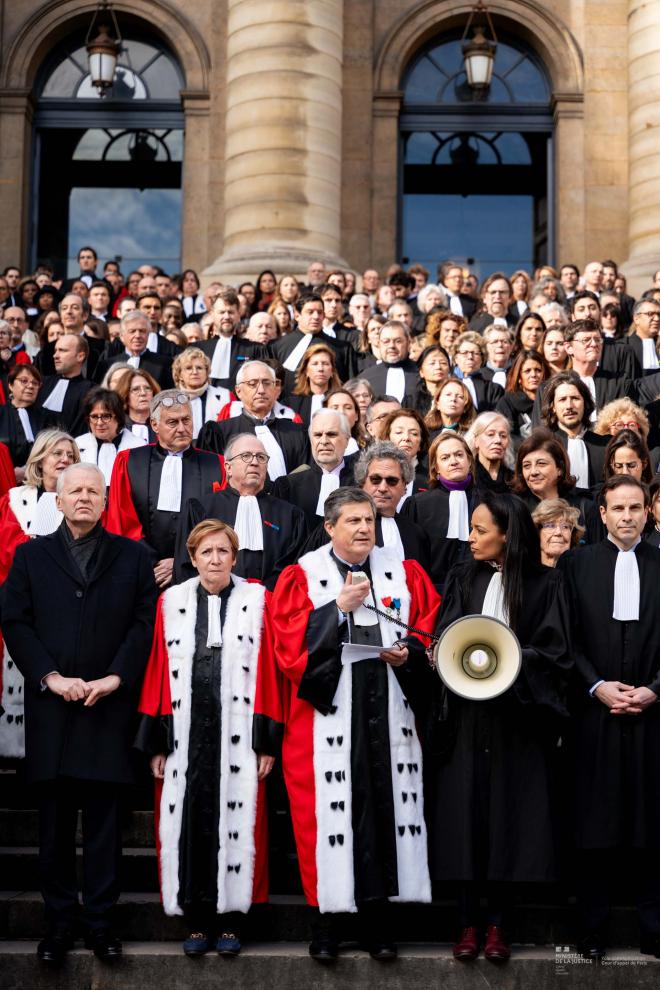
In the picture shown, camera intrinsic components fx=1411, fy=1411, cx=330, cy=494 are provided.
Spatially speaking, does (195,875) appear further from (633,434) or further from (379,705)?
(633,434)

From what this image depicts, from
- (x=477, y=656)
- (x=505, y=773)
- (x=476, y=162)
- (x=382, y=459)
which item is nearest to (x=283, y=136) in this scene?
(x=476, y=162)

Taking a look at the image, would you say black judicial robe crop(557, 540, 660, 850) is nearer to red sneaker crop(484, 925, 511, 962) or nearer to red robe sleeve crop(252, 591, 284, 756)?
red sneaker crop(484, 925, 511, 962)

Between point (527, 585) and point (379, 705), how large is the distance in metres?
0.90

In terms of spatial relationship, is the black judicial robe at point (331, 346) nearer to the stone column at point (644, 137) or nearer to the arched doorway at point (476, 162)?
the stone column at point (644, 137)

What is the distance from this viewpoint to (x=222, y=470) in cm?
861

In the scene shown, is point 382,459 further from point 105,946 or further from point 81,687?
point 105,946

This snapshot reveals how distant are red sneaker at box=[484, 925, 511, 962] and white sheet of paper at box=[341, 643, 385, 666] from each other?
1.33 m

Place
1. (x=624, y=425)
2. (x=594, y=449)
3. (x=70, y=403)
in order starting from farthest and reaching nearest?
(x=70, y=403) < (x=594, y=449) < (x=624, y=425)

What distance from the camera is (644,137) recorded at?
18.4 m

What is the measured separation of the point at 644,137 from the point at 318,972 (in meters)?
14.5

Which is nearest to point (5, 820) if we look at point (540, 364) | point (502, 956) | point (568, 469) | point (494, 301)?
point (502, 956)

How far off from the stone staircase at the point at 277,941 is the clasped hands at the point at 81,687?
1044 mm

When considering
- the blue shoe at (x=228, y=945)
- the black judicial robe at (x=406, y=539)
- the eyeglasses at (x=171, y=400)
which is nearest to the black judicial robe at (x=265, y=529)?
the black judicial robe at (x=406, y=539)

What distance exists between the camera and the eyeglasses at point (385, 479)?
7457mm
